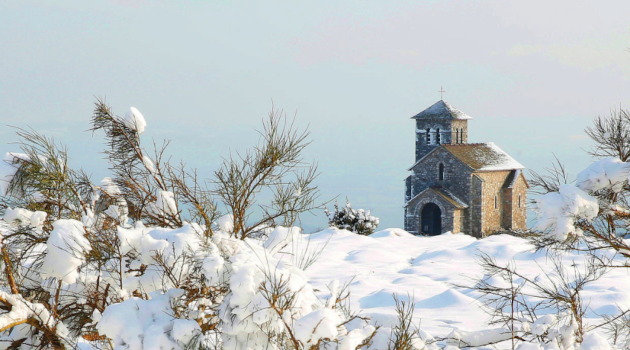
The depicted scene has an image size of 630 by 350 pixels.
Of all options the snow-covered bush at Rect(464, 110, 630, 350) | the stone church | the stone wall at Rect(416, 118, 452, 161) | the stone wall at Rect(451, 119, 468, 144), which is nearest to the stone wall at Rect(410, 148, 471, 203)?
the stone church

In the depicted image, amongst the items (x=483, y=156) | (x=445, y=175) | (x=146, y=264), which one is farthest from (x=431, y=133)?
(x=146, y=264)

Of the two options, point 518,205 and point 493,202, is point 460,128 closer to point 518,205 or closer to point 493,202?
point 518,205

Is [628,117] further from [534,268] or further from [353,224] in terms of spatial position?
[353,224]

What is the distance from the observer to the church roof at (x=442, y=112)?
3900cm

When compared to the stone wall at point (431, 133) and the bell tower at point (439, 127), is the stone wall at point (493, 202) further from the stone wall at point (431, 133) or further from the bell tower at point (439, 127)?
the stone wall at point (431, 133)

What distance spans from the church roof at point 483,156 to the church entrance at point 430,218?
3097mm

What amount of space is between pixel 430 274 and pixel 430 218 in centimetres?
2193

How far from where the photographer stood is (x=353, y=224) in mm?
23922

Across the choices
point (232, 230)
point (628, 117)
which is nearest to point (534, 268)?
point (628, 117)

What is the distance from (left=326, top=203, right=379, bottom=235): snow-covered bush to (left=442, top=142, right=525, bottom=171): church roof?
11.8 metres

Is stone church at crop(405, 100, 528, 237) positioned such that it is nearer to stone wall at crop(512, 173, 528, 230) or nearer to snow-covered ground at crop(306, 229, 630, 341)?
stone wall at crop(512, 173, 528, 230)

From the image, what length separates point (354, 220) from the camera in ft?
78.5

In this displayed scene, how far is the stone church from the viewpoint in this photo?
33969mm

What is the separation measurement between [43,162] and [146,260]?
2.39 m
